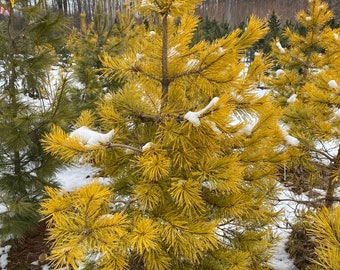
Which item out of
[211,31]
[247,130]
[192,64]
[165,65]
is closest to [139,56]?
[165,65]

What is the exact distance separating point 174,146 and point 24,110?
2548 millimetres

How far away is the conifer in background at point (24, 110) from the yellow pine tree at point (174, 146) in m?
1.44

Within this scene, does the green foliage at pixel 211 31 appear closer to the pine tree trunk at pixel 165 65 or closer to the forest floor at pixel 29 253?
the forest floor at pixel 29 253

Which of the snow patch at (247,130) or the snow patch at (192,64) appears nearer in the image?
the snow patch at (192,64)

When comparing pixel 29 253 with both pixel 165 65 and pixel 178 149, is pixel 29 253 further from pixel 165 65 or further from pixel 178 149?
pixel 165 65

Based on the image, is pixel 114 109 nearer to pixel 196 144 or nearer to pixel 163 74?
pixel 163 74

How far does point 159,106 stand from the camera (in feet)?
6.94

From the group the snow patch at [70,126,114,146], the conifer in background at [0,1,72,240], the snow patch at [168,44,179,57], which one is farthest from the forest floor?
Result: the snow patch at [168,44,179,57]

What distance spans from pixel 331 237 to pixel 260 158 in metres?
1.02

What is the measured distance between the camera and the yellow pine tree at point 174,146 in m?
1.73

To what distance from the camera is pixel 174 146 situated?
6.28 ft

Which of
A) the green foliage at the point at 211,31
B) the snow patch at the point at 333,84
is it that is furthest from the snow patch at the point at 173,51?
the green foliage at the point at 211,31

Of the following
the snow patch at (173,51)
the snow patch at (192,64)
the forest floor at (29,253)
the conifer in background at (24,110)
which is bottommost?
the forest floor at (29,253)

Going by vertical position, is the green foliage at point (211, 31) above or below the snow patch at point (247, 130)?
below
